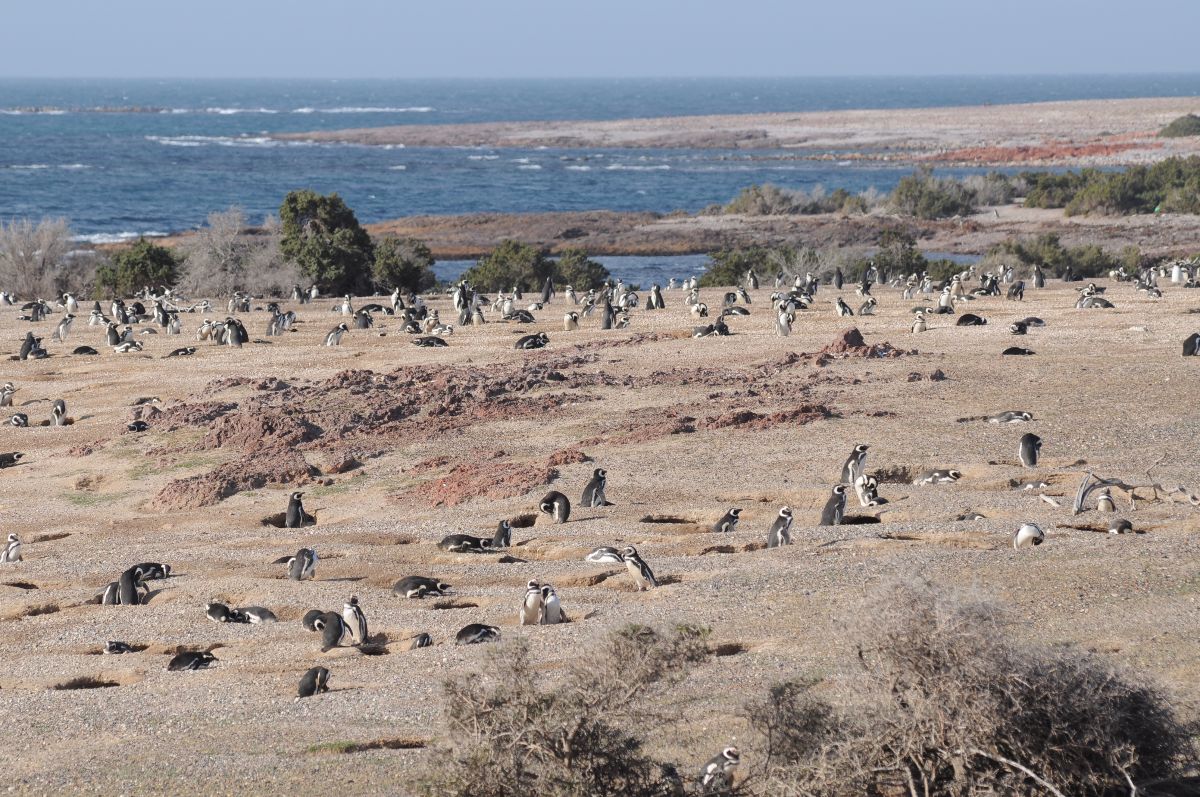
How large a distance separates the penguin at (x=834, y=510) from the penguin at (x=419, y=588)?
390cm

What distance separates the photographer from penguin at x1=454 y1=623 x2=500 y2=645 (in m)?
10.3

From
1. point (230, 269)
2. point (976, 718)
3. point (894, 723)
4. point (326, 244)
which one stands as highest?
point (976, 718)

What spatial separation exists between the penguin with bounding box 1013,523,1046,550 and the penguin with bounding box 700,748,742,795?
5.79 metres

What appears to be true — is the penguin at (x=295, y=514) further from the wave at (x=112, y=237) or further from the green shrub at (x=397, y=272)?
the wave at (x=112, y=237)

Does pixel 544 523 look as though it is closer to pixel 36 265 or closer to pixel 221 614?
pixel 221 614

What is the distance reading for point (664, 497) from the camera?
15531mm

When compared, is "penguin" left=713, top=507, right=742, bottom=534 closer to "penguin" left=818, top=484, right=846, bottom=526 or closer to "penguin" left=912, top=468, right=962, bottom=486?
"penguin" left=818, top=484, right=846, bottom=526

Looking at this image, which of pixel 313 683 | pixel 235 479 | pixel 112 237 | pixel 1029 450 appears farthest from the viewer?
pixel 112 237

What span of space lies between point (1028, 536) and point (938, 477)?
3129mm

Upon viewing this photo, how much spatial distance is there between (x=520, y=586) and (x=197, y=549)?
402cm

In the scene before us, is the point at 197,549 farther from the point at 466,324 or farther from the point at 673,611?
the point at 466,324

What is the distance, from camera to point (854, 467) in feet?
50.9

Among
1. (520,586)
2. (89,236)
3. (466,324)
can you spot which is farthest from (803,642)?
(89,236)

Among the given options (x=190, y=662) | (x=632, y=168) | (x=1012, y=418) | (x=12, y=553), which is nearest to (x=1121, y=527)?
(x=1012, y=418)
